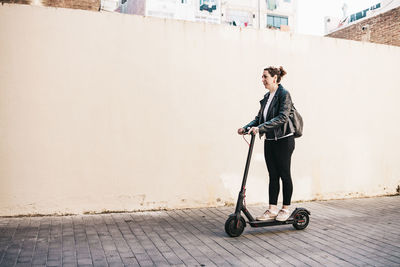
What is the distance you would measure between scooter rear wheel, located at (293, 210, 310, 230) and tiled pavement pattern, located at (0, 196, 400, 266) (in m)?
0.07

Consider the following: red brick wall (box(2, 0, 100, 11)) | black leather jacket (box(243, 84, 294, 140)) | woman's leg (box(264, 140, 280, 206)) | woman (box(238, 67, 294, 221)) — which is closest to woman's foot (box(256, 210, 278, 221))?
woman (box(238, 67, 294, 221))

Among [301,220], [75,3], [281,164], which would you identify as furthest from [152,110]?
[75,3]

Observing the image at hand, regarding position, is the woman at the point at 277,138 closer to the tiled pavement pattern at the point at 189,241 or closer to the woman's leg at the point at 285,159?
the woman's leg at the point at 285,159

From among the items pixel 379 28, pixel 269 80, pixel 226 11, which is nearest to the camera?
pixel 269 80

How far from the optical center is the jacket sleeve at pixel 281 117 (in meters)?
4.34

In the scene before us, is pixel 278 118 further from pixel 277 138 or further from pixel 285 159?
pixel 285 159

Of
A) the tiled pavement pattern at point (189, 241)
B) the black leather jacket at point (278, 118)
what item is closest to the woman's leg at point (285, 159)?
the black leather jacket at point (278, 118)

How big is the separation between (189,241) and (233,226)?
0.54 meters

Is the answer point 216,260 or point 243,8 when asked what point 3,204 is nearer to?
point 216,260

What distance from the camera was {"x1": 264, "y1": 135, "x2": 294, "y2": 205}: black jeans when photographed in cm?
457

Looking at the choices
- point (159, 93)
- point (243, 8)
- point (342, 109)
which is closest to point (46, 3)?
point (159, 93)

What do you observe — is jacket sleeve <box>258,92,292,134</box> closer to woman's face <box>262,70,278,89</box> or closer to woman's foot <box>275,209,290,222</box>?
woman's face <box>262,70,278,89</box>

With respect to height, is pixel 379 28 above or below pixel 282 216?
above

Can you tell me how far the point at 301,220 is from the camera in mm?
4711
